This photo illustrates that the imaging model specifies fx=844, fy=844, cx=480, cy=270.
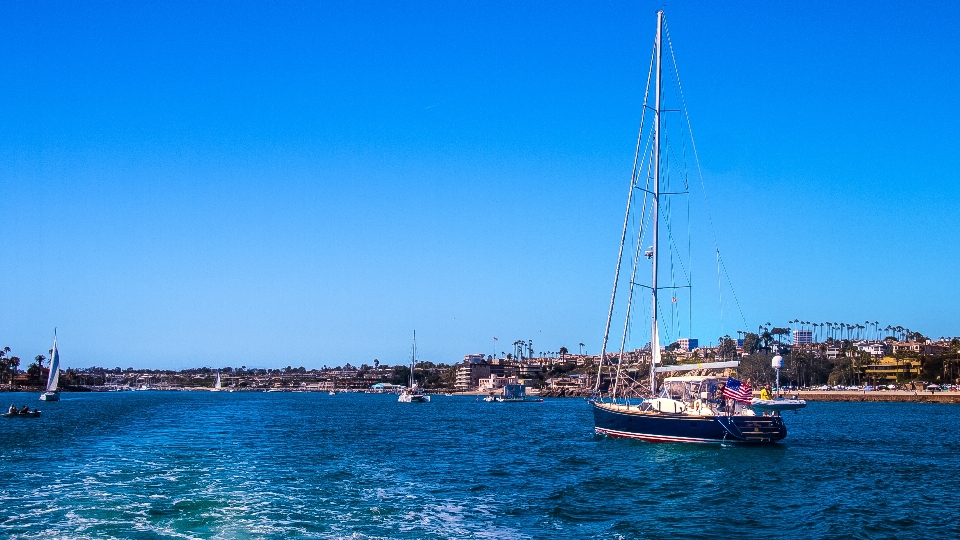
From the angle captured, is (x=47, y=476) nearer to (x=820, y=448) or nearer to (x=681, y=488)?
(x=681, y=488)

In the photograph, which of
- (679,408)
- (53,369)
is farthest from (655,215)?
(53,369)

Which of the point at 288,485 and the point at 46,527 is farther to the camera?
the point at 288,485

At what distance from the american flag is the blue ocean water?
269 centimetres

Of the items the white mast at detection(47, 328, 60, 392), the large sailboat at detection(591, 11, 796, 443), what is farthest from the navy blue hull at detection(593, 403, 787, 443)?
the white mast at detection(47, 328, 60, 392)

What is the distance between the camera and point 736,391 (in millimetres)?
42625

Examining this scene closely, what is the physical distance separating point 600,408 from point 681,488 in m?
18.8

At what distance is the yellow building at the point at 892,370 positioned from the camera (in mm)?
176875

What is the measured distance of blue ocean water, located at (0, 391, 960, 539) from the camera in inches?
934

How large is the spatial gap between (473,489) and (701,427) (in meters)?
16.5

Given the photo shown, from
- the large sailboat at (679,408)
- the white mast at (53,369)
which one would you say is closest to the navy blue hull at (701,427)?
the large sailboat at (679,408)

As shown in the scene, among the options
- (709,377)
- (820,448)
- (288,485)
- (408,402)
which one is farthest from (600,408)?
(408,402)

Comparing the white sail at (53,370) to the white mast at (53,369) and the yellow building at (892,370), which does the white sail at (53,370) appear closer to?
the white mast at (53,369)

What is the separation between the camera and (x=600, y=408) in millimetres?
50250

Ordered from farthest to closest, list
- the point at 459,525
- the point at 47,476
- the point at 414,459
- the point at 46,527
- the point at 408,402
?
the point at 408,402
the point at 414,459
the point at 47,476
the point at 459,525
the point at 46,527
